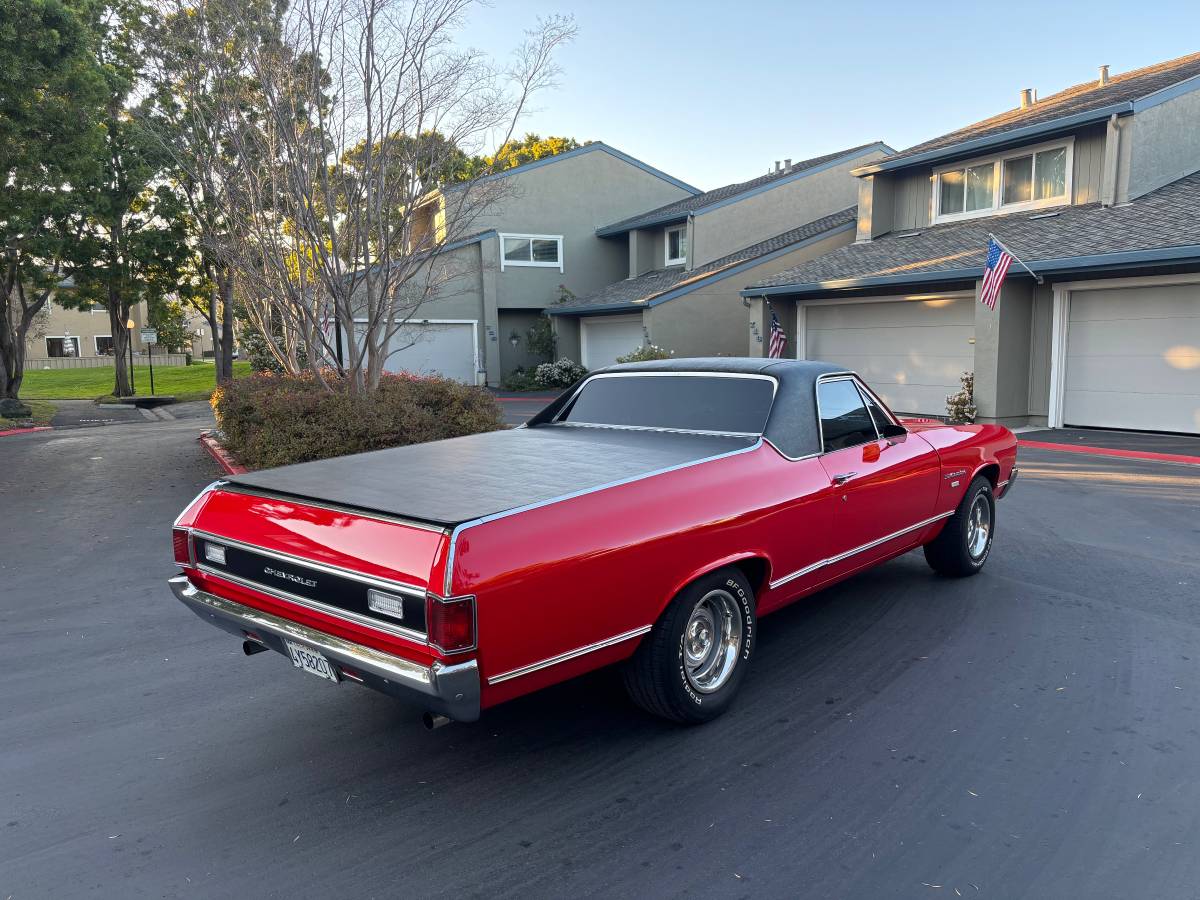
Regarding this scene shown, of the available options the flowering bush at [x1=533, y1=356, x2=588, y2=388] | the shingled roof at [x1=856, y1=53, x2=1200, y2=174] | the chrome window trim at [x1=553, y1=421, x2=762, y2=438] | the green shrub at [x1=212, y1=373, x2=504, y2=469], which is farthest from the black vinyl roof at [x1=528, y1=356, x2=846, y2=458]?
the flowering bush at [x1=533, y1=356, x2=588, y2=388]

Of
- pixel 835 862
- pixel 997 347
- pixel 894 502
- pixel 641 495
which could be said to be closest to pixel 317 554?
pixel 641 495

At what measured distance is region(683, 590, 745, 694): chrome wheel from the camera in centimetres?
404

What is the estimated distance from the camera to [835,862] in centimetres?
303

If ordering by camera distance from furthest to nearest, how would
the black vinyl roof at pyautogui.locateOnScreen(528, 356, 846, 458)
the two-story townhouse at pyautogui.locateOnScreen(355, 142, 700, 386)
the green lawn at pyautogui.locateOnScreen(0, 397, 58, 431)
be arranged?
the two-story townhouse at pyautogui.locateOnScreen(355, 142, 700, 386)
the green lawn at pyautogui.locateOnScreen(0, 397, 58, 431)
the black vinyl roof at pyautogui.locateOnScreen(528, 356, 846, 458)

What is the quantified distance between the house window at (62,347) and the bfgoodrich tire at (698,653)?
6633 centimetres

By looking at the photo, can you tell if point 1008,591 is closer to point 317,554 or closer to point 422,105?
point 317,554

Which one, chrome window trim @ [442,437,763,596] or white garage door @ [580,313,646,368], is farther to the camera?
white garage door @ [580,313,646,368]

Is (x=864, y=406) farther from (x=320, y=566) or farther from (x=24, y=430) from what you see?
(x=24, y=430)

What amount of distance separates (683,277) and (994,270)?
11.4 meters

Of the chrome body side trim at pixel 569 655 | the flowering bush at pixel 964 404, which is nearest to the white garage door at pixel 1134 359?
the flowering bush at pixel 964 404

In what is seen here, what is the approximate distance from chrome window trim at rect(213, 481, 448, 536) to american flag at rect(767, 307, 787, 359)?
15429 millimetres

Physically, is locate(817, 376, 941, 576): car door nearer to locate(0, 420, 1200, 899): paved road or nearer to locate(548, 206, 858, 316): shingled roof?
locate(0, 420, 1200, 899): paved road

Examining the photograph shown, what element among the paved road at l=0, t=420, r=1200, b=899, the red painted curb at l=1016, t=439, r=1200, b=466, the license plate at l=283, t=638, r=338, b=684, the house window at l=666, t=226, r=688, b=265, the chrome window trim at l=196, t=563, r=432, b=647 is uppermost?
the house window at l=666, t=226, r=688, b=265

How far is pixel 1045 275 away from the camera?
46.5 feet
